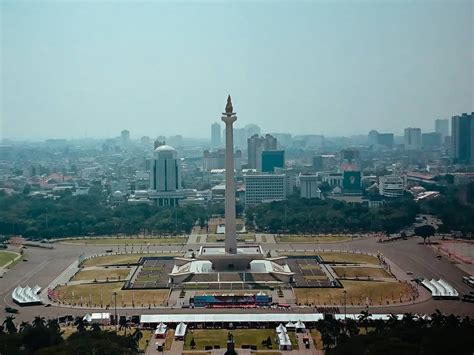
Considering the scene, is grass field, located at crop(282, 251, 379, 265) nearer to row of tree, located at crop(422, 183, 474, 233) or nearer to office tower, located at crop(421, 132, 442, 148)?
row of tree, located at crop(422, 183, 474, 233)

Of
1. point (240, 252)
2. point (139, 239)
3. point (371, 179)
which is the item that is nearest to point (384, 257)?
point (240, 252)

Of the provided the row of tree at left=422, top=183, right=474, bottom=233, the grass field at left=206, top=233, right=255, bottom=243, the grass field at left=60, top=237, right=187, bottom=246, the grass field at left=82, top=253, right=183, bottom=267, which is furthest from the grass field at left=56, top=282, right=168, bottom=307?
the row of tree at left=422, top=183, right=474, bottom=233

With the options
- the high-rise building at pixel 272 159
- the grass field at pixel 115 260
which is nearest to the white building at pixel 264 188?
the high-rise building at pixel 272 159

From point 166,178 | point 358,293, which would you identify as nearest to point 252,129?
point 166,178

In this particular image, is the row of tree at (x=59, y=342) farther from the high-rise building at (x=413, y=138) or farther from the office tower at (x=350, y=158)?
the high-rise building at (x=413, y=138)

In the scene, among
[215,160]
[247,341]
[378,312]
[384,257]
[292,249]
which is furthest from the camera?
[215,160]

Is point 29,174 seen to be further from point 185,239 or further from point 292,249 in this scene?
point 292,249
